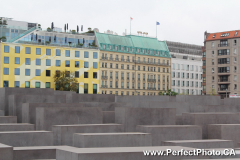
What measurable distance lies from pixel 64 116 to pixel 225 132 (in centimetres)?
802

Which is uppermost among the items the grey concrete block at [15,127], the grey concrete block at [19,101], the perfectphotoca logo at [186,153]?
the grey concrete block at [19,101]

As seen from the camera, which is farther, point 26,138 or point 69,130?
point 69,130

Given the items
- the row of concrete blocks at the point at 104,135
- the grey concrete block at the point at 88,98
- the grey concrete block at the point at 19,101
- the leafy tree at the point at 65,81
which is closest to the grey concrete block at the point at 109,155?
the row of concrete blocks at the point at 104,135

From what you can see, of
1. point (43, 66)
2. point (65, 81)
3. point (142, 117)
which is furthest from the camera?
point (43, 66)

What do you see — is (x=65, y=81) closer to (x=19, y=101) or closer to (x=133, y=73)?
(x=133, y=73)

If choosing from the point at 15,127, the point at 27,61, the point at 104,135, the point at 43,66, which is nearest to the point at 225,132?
the point at 104,135

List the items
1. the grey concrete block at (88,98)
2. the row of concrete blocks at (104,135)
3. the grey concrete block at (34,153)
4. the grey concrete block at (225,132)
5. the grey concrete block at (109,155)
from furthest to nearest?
the grey concrete block at (88,98) < the grey concrete block at (225,132) < the row of concrete blocks at (104,135) < the grey concrete block at (34,153) < the grey concrete block at (109,155)

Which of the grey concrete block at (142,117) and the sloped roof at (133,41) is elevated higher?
the sloped roof at (133,41)

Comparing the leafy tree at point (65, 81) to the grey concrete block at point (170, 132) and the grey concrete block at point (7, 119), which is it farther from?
the grey concrete block at point (170, 132)

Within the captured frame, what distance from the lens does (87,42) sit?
316 feet

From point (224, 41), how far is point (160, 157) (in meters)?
86.6

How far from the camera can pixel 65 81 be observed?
8375 cm

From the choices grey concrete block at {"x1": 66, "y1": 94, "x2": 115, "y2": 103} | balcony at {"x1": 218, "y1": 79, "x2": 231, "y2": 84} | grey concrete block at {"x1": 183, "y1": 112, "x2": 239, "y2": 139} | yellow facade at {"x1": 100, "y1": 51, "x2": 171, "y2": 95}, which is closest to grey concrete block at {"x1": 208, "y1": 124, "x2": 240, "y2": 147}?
grey concrete block at {"x1": 183, "y1": 112, "x2": 239, "y2": 139}

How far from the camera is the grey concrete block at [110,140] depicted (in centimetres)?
1547
